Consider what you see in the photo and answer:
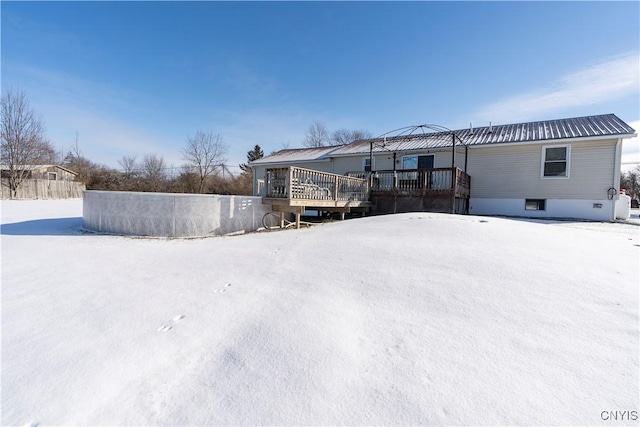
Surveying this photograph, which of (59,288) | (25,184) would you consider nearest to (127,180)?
(25,184)

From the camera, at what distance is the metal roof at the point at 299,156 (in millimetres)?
17672

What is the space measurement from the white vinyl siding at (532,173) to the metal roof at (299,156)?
26.1 ft

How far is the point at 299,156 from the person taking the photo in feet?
62.8

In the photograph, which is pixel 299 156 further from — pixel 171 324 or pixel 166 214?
pixel 171 324

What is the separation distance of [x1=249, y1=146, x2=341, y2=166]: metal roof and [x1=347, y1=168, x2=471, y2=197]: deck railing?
18.4 ft

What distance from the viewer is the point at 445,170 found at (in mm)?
10094

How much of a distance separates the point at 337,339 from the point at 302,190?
6.45 metres

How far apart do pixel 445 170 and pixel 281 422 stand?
999 cm

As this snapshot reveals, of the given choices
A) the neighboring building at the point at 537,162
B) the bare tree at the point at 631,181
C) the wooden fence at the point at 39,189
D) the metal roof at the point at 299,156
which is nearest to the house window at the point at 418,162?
the neighboring building at the point at 537,162

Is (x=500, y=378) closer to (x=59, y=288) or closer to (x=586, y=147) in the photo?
(x=59, y=288)

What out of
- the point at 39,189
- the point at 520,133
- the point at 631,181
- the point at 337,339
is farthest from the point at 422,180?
the point at 631,181

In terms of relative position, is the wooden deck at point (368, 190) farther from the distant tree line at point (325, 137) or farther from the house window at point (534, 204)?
the distant tree line at point (325, 137)

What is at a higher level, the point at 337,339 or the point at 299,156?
the point at 299,156

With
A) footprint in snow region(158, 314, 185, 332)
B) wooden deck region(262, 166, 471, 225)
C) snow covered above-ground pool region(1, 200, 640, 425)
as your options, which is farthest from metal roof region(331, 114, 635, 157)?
footprint in snow region(158, 314, 185, 332)
